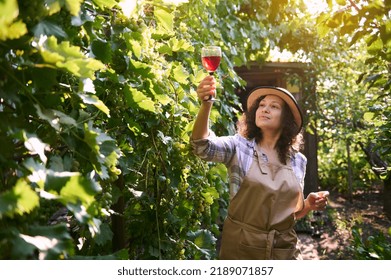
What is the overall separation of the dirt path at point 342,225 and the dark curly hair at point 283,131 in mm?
3066

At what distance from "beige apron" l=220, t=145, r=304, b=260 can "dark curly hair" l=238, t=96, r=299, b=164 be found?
0.16 metres

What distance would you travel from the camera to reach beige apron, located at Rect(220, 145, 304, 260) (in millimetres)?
2408

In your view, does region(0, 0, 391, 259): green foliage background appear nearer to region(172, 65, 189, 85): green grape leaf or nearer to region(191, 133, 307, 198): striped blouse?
region(172, 65, 189, 85): green grape leaf

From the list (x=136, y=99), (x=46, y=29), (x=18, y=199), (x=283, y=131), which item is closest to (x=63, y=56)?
(x=46, y=29)

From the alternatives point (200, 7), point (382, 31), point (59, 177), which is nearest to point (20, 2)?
point (59, 177)

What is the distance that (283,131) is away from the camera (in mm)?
2719

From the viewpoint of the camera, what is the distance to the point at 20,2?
3.13 feet

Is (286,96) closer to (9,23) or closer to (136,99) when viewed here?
(136,99)

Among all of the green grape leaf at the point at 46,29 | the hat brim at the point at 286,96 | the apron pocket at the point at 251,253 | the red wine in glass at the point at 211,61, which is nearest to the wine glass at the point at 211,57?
the red wine in glass at the point at 211,61

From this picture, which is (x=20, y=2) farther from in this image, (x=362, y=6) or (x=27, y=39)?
(x=362, y=6)

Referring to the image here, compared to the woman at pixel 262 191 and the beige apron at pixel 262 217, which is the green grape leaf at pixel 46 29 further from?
the beige apron at pixel 262 217

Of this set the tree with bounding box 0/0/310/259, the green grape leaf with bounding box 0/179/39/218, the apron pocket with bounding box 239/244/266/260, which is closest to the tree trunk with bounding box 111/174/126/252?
the tree with bounding box 0/0/310/259
